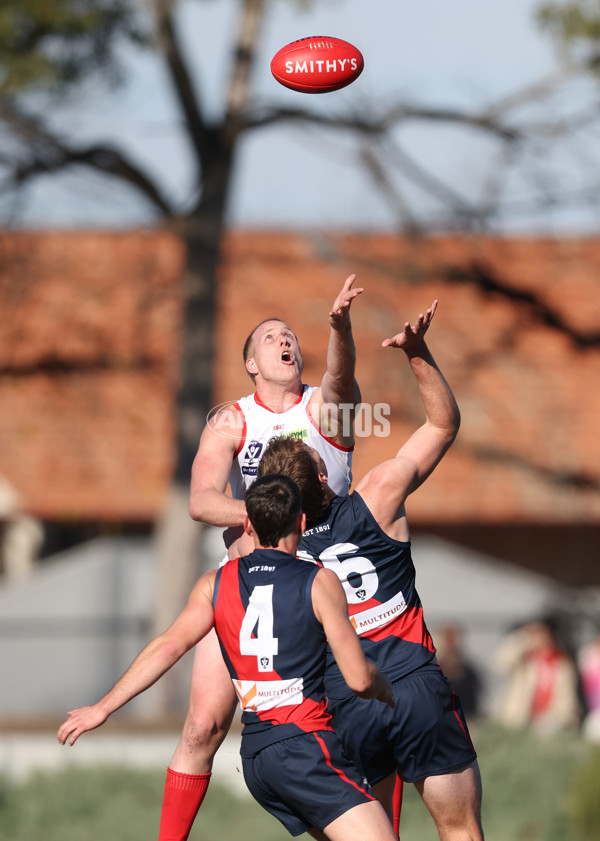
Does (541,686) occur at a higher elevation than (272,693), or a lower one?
lower

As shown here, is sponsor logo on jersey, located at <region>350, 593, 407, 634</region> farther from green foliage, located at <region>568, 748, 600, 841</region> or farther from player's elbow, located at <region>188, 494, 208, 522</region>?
green foliage, located at <region>568, 748, 600, 841</region>

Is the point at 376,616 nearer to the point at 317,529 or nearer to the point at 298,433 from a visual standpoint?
the point at 317,529

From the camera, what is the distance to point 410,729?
5.36 m

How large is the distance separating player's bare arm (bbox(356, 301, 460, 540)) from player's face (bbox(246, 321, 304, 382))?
1.93 feet

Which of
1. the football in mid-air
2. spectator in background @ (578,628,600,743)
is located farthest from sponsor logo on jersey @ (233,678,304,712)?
spectator in background @ (578,628,600,743)

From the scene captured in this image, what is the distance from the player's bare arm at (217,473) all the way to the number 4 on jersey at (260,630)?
46cm

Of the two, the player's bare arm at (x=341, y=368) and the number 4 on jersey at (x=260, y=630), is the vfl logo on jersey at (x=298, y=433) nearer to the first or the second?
the player's bare arm at (x=341, y=368)

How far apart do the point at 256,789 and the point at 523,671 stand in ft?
35.0

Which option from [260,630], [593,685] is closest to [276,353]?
[260,630]

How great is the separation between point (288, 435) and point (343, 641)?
1.33 metres

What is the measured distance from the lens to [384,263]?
16625 millimetres

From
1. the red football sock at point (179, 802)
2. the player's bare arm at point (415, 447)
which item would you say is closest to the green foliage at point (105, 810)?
the red football sock at point (179, 802)

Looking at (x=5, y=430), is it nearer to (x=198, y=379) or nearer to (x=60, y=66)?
(x=198, y=379)

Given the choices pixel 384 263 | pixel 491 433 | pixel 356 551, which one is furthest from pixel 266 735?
pixel 491 433
